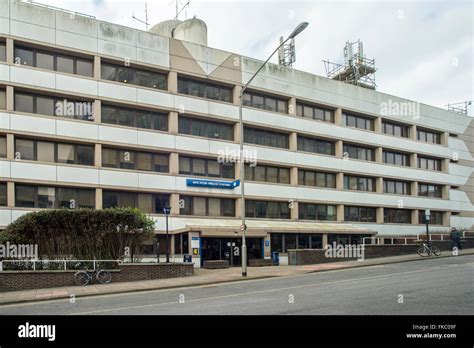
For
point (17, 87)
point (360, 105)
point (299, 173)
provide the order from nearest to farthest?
point (17, 87)
point (299, 173)
point (360, 105)

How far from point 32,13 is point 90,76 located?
5.16m

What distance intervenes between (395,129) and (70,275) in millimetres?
39404

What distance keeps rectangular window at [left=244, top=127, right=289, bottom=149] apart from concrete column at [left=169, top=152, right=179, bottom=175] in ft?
22.1

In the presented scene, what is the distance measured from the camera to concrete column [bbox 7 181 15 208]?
2896cm

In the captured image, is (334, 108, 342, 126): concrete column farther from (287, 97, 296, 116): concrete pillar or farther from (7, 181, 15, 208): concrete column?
(7, 181, 15, 208): concrete column

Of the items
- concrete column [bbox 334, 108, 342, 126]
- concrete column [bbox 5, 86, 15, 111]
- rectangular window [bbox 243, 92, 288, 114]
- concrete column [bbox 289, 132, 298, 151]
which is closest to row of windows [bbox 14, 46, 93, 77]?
concrete column [bbox 5, 86, 15, 111]

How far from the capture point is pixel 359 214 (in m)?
46.3

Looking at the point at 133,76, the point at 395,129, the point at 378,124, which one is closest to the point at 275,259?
the point at 133,76

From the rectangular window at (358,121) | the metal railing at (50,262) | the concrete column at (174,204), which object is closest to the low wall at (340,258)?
the concrete column at (174,204)

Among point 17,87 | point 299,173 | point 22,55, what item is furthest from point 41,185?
point 299,173

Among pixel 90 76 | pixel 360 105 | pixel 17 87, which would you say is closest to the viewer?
pixel 17 87

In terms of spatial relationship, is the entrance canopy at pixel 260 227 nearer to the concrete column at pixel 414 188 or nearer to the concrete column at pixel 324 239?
the concrete column at pixel 324 239
